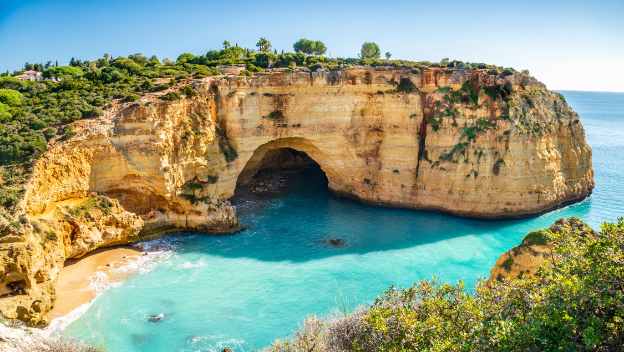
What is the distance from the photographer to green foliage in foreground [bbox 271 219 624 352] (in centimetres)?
884

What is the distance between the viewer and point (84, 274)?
85.5ft

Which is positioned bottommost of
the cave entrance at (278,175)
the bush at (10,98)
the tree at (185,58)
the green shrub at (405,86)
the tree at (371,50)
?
the cave entrance at (278,175)

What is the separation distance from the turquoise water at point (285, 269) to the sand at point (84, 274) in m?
1.03

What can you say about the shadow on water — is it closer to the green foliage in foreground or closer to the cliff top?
the cliff top

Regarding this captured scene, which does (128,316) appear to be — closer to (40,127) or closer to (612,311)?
(40,127)

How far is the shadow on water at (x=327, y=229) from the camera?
101 feet

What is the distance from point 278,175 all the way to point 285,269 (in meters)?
21.4

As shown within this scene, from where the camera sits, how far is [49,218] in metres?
25.2

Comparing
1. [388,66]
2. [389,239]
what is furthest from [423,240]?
[388,66]

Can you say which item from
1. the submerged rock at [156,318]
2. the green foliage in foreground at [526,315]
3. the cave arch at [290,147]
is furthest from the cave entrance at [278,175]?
the green foliage in foreground at [526,315]

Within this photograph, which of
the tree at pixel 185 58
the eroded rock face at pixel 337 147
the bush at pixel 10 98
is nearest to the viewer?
the eroded rock face at pixel 337 147

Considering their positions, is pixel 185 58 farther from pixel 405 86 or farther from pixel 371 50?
pixel 371 50

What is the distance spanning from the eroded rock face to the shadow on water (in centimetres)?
133

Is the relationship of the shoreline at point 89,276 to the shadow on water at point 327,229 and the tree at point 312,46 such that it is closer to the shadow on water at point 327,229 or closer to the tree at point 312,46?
the shadow on water at point 327,229
